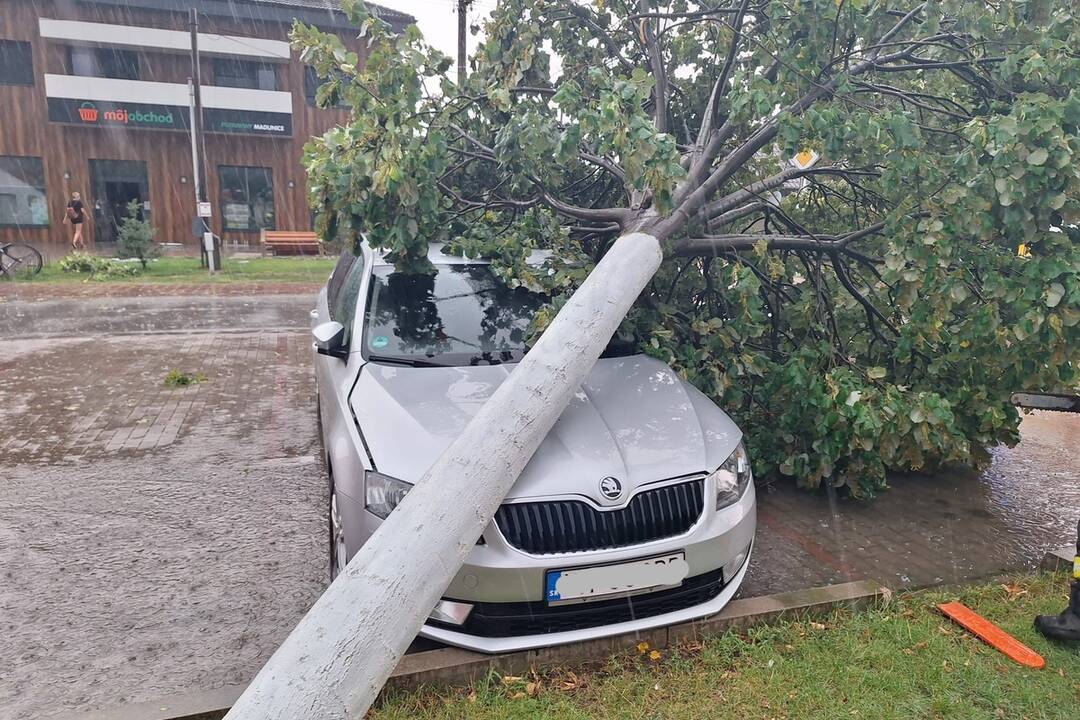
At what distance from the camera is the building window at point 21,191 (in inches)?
977

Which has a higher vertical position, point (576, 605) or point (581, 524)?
point (581, 524)

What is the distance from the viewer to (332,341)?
Answer: 4137 mm

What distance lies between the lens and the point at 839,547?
14.3 feet

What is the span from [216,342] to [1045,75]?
916cm

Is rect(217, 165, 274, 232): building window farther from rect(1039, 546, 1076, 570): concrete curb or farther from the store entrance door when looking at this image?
rect(1039, 546, 1076, 570): concrete curb

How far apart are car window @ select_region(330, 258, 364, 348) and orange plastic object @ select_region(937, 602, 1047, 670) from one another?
10.7 ft

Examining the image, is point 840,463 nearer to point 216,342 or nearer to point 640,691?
point 640,691

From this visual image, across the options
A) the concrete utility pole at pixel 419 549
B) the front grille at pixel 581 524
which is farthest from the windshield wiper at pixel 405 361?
the front grille at pixel 581 524

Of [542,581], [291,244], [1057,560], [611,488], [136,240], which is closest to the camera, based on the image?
[542,581]

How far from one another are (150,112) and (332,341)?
2547 cm

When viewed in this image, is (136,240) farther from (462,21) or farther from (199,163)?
(462,21)

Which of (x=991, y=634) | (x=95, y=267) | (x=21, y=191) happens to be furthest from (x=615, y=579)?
(x=21, y=191)

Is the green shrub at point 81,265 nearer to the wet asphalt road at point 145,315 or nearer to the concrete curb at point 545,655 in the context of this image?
the wet asphalt road at point 145,315

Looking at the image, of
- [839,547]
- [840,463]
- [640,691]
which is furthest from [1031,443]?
[640,691]
